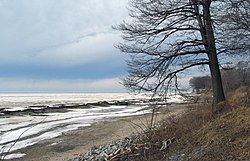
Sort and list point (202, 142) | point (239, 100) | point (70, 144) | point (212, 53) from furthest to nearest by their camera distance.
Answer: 1. point (70, 144)
2. point (212, 53)
3. point (239, 100)
4. point (202, 142)

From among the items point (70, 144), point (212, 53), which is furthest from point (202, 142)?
point (70, 144)

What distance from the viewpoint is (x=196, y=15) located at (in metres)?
17.9

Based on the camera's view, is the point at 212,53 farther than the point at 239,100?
Yes

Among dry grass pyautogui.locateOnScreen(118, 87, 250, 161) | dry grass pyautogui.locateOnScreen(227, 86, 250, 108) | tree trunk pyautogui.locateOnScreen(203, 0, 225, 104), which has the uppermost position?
tree trunk pyautogui.locateOnScreen(203, 0, 225, 104)

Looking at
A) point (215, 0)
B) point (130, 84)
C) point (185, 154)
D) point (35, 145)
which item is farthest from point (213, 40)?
point (35, 145)

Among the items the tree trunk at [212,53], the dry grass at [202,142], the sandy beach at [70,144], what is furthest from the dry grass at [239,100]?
the sandy beach at [70,144]

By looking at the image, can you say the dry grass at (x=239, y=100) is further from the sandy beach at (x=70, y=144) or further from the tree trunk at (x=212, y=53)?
the sandy beach at (x=70, y=144)

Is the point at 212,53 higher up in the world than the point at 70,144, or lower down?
higher up

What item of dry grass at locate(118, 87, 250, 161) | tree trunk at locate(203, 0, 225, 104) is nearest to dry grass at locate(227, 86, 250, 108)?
tree trunk at locate(203, 0, 225, 104)

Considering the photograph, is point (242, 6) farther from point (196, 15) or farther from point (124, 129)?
point (124, 129)

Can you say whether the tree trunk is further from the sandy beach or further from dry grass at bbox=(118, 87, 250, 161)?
dry grass at bbox=(118, 87, 250, 161)

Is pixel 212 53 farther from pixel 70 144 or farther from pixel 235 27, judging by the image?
pixel 70 144

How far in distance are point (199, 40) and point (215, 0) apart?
1.96 m

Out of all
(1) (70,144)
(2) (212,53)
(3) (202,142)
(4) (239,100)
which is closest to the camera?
(3) (202,142)
